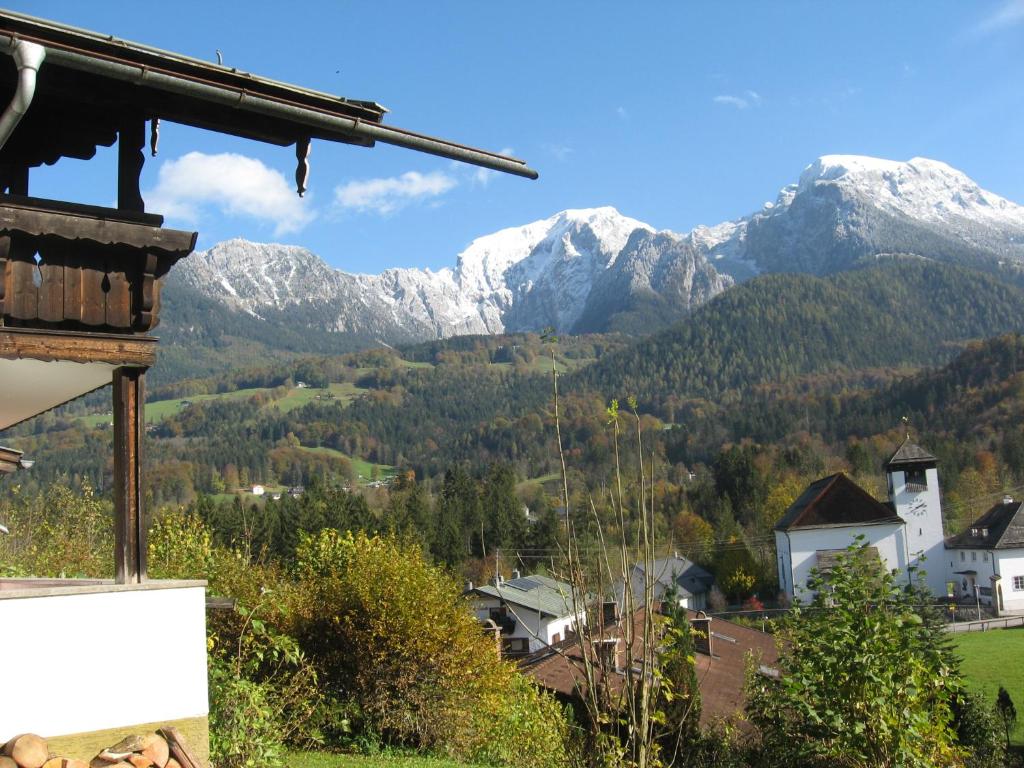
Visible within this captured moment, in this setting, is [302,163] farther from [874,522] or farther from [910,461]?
[910,461]

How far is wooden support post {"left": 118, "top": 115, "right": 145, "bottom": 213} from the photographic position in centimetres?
595

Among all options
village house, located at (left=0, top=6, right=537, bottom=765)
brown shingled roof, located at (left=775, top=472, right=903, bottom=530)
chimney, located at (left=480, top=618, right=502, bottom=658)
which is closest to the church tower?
brown shingled roof, located at (left=775, top=472, right=903, bottom=530)

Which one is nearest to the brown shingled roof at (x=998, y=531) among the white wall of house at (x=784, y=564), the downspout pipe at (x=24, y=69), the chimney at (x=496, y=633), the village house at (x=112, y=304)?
the white wall of house at (x=784, y=564)

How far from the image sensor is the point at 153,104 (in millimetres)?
6105

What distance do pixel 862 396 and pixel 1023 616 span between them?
85632 millimetres

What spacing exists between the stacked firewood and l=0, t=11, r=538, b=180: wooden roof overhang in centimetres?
351

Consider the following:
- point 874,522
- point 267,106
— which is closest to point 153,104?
point 267,106

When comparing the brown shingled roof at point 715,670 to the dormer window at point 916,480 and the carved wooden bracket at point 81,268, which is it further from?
the dormer window at point 916,480

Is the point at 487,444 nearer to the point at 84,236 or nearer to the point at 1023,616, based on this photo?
the point at 1023,616

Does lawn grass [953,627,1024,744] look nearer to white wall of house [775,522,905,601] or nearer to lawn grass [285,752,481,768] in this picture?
white wall of house [775,522,905,601]

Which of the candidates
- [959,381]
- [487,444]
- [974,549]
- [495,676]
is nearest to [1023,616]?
[974,549]

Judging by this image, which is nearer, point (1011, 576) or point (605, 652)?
point (605, 652)

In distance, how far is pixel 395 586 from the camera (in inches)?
676

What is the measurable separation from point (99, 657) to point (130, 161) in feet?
9.73
